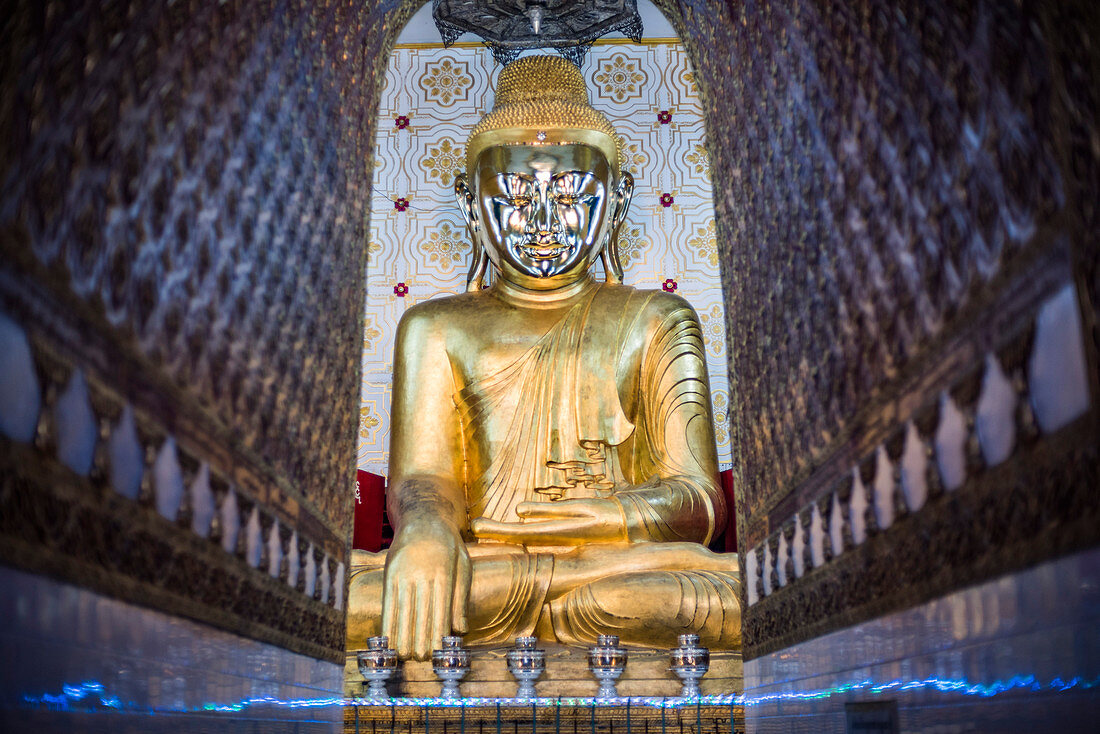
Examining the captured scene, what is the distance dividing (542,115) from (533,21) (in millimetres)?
421

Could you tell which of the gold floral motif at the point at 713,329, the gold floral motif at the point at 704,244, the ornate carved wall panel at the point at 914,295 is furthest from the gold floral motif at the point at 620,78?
the ornate carved wall panel at the point at 914,295

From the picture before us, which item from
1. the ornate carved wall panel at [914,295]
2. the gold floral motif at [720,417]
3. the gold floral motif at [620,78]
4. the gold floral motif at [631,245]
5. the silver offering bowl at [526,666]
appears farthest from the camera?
the gold floral motif at [620,78]

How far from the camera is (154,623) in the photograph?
59 cm

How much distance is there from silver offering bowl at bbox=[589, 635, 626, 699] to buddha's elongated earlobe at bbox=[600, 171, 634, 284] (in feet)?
6.29

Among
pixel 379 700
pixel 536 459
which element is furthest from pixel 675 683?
pixel 536 459

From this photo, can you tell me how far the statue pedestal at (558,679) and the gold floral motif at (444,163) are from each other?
8.46 ft

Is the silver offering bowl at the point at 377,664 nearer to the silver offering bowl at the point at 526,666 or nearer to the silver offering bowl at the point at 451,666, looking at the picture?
the silver offering bowl at the point at 451,666

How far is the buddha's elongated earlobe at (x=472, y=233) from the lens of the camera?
13.5ft

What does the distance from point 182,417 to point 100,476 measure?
12 centimetres

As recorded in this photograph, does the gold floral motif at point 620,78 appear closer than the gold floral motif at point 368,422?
No

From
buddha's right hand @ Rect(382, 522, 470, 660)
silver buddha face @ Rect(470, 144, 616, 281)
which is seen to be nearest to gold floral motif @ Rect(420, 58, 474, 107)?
silver buddha face @ Rect(470, 144, 616, 281)

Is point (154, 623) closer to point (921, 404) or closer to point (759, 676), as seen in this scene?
point (921, 404)

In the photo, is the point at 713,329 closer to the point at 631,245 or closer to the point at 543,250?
the point at 631,245

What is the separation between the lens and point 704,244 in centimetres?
467
